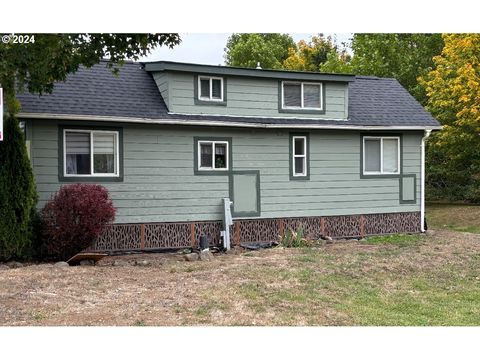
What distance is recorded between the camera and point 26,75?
9.41 meters

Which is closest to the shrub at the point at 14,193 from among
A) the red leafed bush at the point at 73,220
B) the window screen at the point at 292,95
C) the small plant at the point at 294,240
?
the red leafed bush at the point at 73,220

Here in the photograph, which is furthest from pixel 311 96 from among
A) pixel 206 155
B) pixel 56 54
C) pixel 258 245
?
pixel 56 54

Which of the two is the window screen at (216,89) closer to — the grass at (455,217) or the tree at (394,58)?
the grass at (455,217)

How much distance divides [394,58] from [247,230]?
17231mm

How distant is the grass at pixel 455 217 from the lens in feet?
62.6

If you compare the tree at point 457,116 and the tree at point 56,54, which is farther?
the tree at point 457,116

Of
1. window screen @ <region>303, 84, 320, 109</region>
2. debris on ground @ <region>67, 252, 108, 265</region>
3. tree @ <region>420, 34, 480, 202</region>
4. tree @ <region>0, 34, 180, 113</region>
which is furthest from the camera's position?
tree @ <region>420, 34, 480, 202</region>

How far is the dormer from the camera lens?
13.5 metres

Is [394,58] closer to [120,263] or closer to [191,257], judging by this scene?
[191,257]

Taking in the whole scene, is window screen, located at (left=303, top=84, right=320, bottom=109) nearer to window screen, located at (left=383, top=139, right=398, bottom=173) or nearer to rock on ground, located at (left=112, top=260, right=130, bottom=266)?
window screen, located at (left=383, top=139, right=398, bottom=173)

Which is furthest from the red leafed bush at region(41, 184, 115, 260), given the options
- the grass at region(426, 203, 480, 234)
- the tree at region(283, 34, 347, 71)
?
the tree at region(283, 34, 347, 71)

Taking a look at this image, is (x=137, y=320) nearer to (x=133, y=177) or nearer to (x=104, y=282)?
(x=104, y=282)

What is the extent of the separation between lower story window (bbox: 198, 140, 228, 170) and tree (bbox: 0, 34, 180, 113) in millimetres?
3946

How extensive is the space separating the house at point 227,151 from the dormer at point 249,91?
3 centimetres
